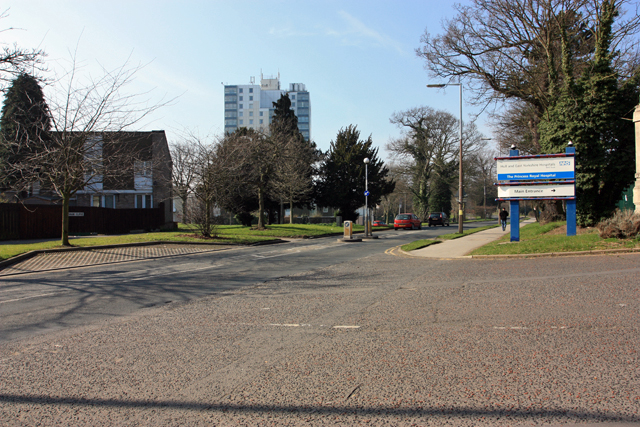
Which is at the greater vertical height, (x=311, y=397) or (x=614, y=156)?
(x=614, y=156)

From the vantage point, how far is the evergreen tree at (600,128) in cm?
1798

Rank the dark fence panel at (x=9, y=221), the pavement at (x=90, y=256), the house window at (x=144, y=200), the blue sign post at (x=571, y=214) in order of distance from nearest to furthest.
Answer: the pavement at (x=90, y=256), the blue sign post at (x=571, y=214), the dark fence panel at (x=9, y=221), the house window at (x=144, y=200)

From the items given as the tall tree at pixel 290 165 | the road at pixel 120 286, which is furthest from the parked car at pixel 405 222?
the road at pixel 120 286

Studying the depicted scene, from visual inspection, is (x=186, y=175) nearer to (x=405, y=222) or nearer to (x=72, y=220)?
(x=72, y=220)

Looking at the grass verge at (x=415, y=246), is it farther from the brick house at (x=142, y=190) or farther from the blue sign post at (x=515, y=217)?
the brick house at (x=142, y=190)

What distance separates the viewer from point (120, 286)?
9867mm

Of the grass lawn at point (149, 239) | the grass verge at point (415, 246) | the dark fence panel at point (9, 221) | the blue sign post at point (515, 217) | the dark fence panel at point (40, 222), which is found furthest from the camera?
the dark fence panel at point (40, 222)

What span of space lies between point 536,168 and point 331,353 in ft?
52.5

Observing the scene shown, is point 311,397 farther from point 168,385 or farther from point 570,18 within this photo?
point 570,18

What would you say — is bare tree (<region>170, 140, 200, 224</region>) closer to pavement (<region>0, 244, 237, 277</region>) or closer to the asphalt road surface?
pavement (<region>0, 244, 237, 277</region>)

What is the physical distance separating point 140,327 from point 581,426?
17.6 feet

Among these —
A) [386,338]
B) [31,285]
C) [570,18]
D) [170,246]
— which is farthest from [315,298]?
[570,18]

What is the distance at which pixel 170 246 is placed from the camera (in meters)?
20.4

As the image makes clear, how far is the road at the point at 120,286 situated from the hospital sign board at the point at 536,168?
7437 mm
